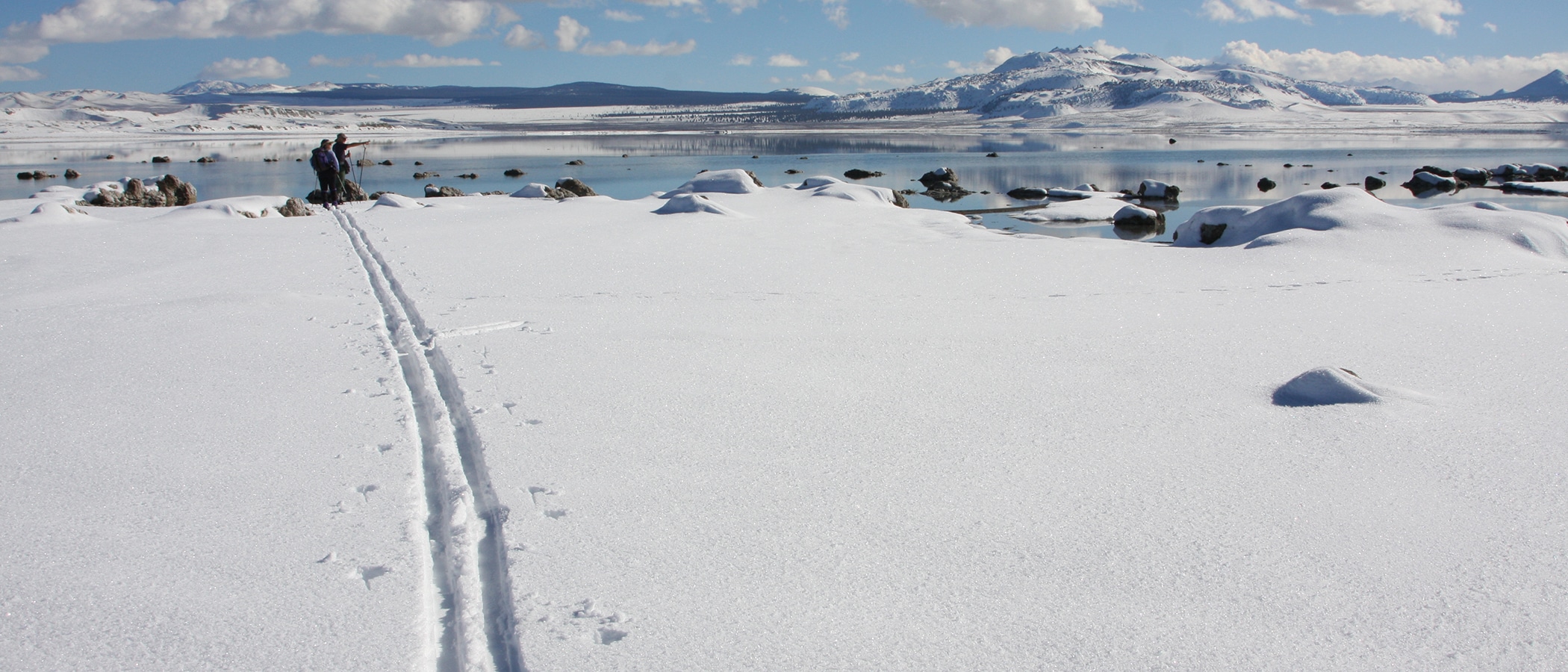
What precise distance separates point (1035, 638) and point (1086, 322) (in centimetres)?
318

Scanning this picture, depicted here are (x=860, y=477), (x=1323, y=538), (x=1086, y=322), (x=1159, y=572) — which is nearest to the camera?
(x=1159, y=572)

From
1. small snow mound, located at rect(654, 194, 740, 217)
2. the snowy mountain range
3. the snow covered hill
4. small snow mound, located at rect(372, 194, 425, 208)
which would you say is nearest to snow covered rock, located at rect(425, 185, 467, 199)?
small snow mound, located at rect(372, 194, 425, 208)

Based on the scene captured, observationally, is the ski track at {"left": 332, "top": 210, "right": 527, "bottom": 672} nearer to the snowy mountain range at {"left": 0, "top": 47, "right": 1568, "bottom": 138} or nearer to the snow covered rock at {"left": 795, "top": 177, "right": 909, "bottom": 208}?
the snow covered rock at {"left": 795, "top": 177, "right": 909, "bottom": 208}

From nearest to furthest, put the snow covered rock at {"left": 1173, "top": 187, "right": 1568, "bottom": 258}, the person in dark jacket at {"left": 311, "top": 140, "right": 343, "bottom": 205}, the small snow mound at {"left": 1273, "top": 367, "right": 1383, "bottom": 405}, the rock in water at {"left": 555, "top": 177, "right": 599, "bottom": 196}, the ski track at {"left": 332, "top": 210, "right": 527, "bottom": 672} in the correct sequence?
1. the ski track at {"left": 332, "top": 210, "right": 527, "bottom": 672}
2. the small snow mound at {"left": 1273, "top": 367, "right": 1383, "bottom": 405}
3. the snow covered rock at {"left": 1173, "top": 187, "right": 1568, "bottom": 258}
4. the person in dark jacket at {"left": 311, "top": 140, "right": 343, "bottom": 205}
5. the rock in water at {"left": 555, "top": 177, "right": 599, "bottom": 196}

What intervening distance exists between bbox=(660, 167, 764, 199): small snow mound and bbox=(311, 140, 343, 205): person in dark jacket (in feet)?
14.6

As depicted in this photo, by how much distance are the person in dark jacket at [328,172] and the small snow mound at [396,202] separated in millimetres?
930

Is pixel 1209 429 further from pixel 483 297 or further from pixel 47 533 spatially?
pixel 483 297

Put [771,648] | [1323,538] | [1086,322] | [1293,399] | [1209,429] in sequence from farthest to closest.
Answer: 1. [1086,322]
2. [1293,399]
3. [1209,429]
4. [1323,538]
5. [771,648]

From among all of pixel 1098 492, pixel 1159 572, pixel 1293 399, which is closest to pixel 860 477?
pixel 1098 492

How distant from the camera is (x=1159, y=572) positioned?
6.98ft

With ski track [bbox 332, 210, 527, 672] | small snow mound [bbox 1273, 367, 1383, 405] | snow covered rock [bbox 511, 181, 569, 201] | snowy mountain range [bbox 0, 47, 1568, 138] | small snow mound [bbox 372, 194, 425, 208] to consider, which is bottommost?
ski track [bbox 332, 210, 527, 672]

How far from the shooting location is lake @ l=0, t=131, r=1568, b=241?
18422mm

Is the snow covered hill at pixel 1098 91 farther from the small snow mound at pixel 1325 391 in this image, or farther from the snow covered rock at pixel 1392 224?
the small snow mound at pixel 1325 391

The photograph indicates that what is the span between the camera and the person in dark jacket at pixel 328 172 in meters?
12.0
